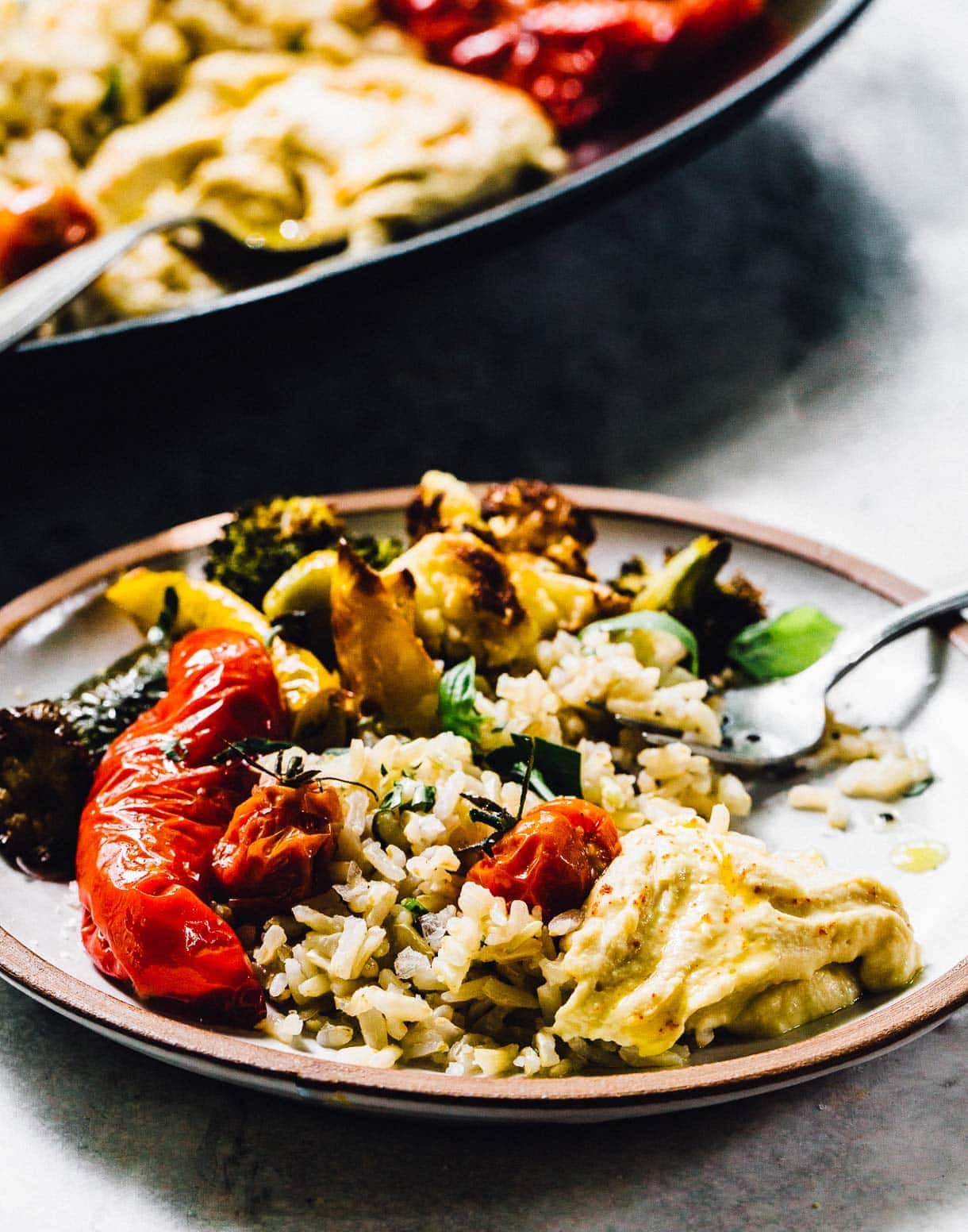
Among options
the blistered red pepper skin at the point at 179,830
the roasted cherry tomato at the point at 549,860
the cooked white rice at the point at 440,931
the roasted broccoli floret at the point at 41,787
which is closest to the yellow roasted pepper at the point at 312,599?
the blistered red pepper skin at the point at 179,830

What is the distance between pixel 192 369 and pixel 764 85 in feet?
6.93

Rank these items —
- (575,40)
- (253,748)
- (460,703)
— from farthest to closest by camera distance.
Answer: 1. (575,40)
2. (460,703)
3. (253,748)

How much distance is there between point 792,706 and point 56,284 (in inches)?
88.1

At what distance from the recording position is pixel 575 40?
5250mm

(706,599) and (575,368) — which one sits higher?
(575,368)

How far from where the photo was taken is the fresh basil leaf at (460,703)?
8.77ft

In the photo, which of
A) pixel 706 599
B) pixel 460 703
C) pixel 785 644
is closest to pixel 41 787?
pixel 460 703

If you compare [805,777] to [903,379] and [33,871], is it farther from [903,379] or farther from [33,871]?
[903,379]

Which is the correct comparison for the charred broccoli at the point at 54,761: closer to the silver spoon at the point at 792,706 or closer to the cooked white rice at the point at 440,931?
the cooked white rice at the point at 440,931

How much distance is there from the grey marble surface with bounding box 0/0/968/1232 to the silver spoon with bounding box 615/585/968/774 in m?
0.68

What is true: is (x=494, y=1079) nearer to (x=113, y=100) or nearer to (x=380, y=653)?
(x=380, y=653)

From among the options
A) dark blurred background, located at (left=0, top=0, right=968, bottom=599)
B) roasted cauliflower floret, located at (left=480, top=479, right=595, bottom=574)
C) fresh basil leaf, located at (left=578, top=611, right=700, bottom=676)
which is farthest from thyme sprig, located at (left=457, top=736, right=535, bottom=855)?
dark blurred background, located at (left=0, top=0, right=968, bottom=599)

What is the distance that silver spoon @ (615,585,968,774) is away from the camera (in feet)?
9.51

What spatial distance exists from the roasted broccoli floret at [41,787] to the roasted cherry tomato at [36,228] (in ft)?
6.94
